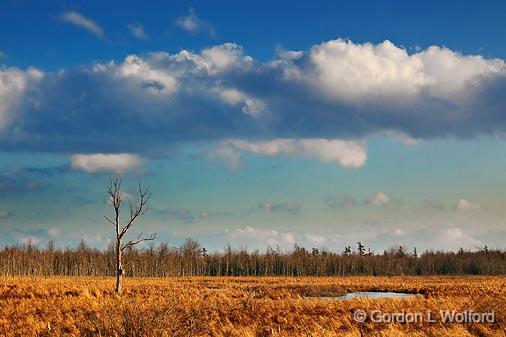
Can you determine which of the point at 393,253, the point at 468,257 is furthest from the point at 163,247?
the point at 468,257

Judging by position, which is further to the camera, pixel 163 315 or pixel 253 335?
pixel 253 335

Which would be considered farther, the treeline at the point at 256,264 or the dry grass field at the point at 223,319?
the treeline at the point at 256,264

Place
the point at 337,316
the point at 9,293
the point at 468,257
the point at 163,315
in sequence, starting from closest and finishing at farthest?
1. the point at 163,315
2. the point at 337,316
3. the point at 9,293
4. the point at 468,257

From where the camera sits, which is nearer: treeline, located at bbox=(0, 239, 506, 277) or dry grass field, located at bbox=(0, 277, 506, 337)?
dry grass field, located at bbox=(0, 277, 506, 337)

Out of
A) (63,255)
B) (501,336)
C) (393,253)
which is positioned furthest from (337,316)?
(393,253)

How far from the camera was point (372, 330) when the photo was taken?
1617 cm

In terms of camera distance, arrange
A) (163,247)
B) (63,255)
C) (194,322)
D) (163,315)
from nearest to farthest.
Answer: (163,315), (194,322), (63,255), (163,247)

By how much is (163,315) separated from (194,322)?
1241 millimetres

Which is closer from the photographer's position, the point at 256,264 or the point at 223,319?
the point at 223,319

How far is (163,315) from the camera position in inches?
522

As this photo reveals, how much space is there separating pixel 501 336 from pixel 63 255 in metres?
119

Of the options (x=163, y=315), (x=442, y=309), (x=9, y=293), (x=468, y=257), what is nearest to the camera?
(x=163, y=315)

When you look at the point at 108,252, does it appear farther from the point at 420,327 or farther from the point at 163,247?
the point at 420,327

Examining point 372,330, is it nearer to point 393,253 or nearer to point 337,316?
point 337,316
